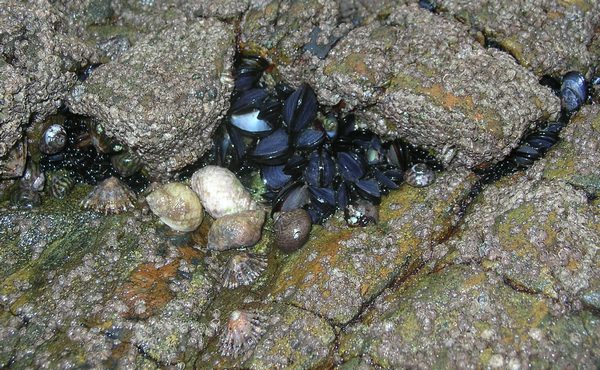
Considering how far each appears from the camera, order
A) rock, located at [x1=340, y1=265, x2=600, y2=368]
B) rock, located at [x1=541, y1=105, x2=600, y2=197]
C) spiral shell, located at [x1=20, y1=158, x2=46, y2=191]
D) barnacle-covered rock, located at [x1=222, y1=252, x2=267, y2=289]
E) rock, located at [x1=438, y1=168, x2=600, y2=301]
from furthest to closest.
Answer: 1. spiral shell, located at [x1=20, y1=158, x2=46, y2=191]
2. barnacle-covered rock, located at [x1=222, y1=252, x2=267, y2=289]
3. rock, located at [x1=541, y1=105, x2=600, y2=197]
4. rock, located at [x1=438, y1=168, x2=600, y2=301]
5. rock, located at [x1=340, y1=265, x2=600, y2=368]

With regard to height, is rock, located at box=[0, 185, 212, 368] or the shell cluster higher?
the shell cluster

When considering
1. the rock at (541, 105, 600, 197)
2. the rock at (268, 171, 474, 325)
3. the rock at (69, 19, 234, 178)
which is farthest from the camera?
the rock at (69, 19, 234, 178)

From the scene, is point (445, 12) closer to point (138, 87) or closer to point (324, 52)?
point (324, 52)

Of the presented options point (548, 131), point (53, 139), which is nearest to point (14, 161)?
point (53, 139)

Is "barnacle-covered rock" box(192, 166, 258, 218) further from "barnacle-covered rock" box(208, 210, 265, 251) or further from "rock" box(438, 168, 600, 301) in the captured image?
"rock" box(438, 168, 600, 301)

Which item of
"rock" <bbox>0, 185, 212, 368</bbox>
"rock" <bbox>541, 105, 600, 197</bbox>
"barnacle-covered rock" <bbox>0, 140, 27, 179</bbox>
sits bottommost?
"rock" <bbox>0, 185, 212, 368</bbox>

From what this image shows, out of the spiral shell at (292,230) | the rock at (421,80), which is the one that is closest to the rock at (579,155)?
the rock at (421,80)

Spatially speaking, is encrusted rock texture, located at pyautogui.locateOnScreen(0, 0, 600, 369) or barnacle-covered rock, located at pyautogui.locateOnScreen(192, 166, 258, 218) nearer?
encrusted rock texture, located at pyautogui.locateOnScreen(0, 0, 600, 369)

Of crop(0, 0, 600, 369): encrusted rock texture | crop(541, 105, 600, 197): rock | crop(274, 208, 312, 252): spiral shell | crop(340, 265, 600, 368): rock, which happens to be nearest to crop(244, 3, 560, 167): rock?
crop(0, 0, 600, 369): encrusted rock texture

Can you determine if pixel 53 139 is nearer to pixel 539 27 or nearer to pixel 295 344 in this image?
pixel 295 344
